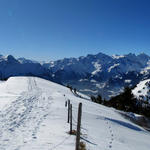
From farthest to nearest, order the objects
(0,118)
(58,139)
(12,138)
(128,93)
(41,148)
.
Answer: (128,93), (0,118), (58,139), (12,138), (41,148)

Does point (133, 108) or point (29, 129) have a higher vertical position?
point (29, 129)

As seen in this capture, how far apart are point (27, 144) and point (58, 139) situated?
2.22m

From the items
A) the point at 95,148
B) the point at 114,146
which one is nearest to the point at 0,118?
the point at 95,148

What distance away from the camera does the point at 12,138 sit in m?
10.4

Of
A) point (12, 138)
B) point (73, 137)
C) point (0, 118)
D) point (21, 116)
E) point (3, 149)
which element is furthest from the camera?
point (21, 116)

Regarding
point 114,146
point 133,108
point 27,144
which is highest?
point 27,144

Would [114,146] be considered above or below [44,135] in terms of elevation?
below

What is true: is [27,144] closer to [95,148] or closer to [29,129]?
[29,129]

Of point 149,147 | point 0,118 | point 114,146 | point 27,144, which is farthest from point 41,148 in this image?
point 149,147

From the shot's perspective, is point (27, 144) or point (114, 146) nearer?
point (27, 144)

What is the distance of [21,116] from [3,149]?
7167mm

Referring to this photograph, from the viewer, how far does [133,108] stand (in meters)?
90.8

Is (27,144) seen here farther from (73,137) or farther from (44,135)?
(73,137)

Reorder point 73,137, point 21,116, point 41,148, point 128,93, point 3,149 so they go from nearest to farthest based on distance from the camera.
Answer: point 3,149 < point 41,148 < point 73,137 < point 21,116 < point 128,93
